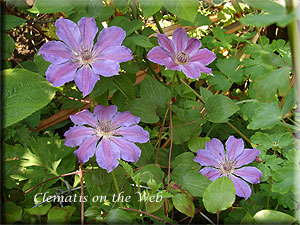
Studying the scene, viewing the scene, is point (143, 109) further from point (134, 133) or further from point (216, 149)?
point (216, 149)

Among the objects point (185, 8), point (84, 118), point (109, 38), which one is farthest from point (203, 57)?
point (84, 118)

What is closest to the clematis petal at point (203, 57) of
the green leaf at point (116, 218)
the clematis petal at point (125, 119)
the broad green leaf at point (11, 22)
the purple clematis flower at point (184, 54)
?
the purple clematis flower at point (184, 54)

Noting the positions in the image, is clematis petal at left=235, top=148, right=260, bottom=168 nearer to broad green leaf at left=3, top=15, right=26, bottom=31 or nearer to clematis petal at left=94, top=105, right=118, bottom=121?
clematis petal at left=94, top=105, right=118, bottom=121

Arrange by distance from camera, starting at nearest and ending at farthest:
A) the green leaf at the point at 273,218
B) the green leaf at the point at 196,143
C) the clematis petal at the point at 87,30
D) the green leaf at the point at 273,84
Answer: the green leaf at the point at 273,84 < the green leaf at the point at 273,218 < the clematis petal at the point at 87,30 < the green leaf at the point at 196,143

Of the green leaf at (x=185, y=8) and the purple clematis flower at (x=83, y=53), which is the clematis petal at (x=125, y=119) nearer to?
the purple clematis flower at (x=83, y=53)

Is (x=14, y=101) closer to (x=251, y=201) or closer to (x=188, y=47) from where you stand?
(x=188, y=47)

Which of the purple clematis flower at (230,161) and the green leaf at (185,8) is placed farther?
the purple clematis flower at (230,161)
